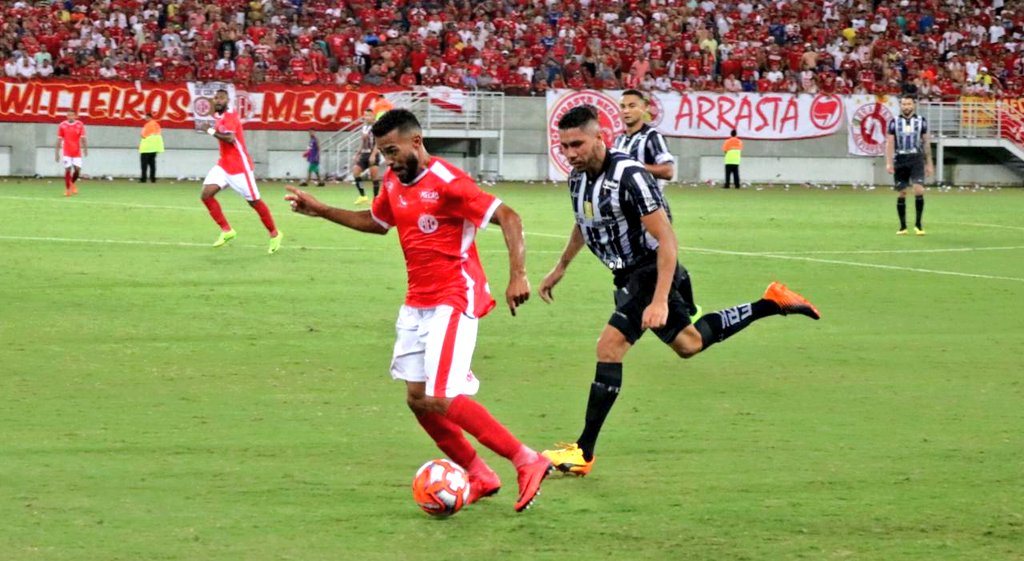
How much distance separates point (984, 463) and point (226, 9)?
133 feet

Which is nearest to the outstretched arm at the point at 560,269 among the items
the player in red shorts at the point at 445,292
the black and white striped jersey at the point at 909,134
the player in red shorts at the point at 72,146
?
the player in red shorts at the point at 445,292

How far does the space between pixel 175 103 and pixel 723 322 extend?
35181mm

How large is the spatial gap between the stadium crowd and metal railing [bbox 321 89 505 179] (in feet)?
2.53

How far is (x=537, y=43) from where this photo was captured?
47.7m

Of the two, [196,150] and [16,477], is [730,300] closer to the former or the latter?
[16,477]

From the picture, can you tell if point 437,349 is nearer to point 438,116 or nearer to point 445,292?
point 445,292

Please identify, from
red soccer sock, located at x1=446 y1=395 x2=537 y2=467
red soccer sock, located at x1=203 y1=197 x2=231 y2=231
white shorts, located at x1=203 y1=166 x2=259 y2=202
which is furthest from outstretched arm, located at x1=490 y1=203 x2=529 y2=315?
red soccer sock, located at x1=203 y1=197 x2=231 y2=231

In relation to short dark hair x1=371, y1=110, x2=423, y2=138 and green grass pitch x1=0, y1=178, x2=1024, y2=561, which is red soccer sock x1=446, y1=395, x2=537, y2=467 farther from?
short dark hair x1=371, y1=110, x2=423, y2=138

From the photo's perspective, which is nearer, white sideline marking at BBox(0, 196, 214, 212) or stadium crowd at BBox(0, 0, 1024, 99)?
white sideline marking at BBox(0, 196, 214, 212)

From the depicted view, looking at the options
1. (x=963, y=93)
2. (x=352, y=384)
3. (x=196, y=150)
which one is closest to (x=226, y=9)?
(x=196, y=150)

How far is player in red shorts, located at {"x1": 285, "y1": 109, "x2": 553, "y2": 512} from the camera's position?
7203mm

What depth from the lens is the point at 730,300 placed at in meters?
15.8

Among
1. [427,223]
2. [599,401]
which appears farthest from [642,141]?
[427,223]

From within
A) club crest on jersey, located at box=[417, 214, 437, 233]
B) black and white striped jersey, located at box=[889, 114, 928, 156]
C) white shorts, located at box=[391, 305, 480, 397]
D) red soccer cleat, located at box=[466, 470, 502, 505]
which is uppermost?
black and white striped jersey, located at box=[889, 114, 928, 156]
